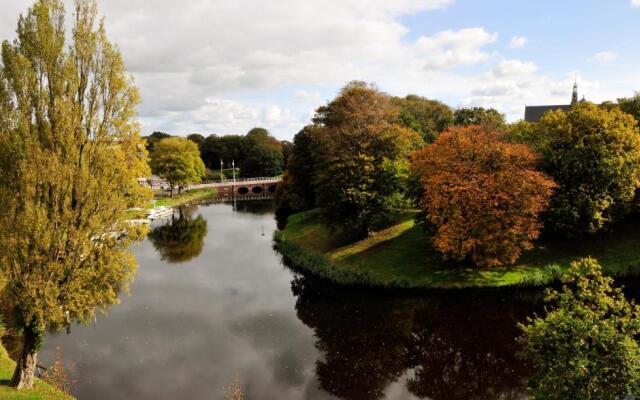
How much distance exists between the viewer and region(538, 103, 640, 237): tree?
37.6 m

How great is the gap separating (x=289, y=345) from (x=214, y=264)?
22.1 m

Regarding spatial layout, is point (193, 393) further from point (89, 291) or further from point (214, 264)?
point (214, 264)

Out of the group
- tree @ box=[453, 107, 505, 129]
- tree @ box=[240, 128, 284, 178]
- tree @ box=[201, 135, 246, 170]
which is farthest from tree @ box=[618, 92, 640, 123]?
tree @ box=[201, 135, 246, 170]

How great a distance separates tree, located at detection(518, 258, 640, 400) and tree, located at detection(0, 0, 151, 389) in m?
16.1

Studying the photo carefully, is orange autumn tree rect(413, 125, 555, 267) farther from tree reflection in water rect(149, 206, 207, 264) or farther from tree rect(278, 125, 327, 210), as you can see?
tree reflection in water rect(149, 206, 207, 264)

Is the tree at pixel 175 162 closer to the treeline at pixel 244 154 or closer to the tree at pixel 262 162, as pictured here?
the treeline at pixel 244 154

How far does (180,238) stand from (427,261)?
37.1 m

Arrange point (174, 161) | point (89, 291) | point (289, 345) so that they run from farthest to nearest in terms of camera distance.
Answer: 1. point (174, 161)
2. point (289, 345)
3. point (89, 291)

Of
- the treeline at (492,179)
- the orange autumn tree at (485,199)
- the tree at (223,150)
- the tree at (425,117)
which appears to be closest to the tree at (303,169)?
the tree at (425,117)

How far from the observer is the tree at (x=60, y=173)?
16.5m

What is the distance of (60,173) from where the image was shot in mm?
16891

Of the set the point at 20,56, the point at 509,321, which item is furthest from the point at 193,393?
the point at 509,321

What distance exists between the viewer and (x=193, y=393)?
22.9m

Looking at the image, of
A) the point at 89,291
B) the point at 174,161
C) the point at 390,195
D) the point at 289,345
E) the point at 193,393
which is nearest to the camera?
the point at 89,291
